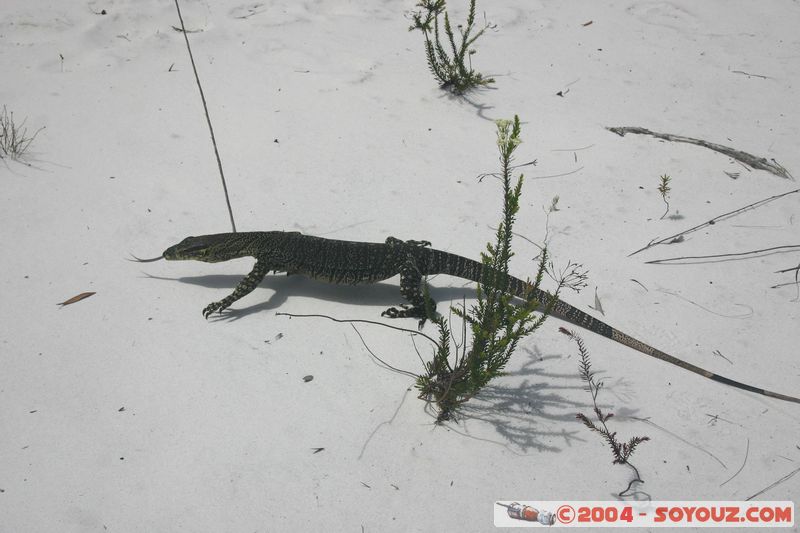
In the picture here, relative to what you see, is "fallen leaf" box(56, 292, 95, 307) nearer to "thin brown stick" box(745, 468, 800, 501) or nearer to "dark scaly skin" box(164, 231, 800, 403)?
"dark scaly skin" box(164, 231, 800, 403)

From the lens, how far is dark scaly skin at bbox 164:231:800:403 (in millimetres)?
4469

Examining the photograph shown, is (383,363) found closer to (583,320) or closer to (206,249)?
(583,320)

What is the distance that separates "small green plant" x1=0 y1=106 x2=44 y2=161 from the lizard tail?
443cm

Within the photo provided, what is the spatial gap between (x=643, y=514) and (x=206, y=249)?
3592 mm

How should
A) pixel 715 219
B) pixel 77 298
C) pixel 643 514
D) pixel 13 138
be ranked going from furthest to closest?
pixel 13 138 < pixel 715 219 < pixel 77 298 < pixel 643 514

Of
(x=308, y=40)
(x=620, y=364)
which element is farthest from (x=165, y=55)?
(x=620, y=364)

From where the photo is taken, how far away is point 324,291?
4820mm

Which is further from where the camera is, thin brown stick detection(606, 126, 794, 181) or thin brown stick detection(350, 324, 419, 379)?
thin brown stick detection(606, 126, 794, 181)

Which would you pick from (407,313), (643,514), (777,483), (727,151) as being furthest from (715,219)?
(643,514)

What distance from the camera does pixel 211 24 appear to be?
795 cm

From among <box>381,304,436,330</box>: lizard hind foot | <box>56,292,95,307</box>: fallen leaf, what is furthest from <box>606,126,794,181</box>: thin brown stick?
<box>56,292,95,307</box>: fallen leaf

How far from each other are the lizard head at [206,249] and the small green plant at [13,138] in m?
2.41

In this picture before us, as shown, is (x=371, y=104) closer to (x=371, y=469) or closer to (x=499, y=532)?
(x=371, y=469)

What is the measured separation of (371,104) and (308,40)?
5.80 ft
